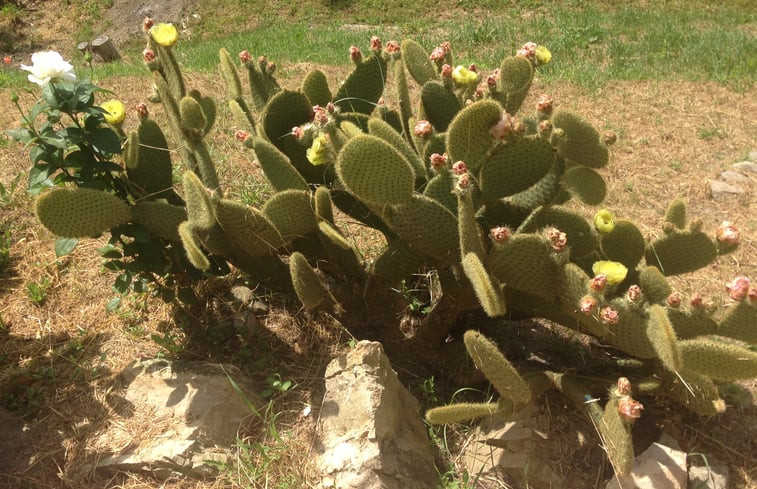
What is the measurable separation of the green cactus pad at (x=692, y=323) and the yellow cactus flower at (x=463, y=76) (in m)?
1.12

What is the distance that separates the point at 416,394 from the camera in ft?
8.73

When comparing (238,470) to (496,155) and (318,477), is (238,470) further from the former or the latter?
(496,155)

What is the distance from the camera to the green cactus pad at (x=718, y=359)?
1.96 m

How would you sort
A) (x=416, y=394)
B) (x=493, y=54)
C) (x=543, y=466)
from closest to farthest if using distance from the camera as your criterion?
(x=543, y=466), (x=416, y=394), (x=493, y=54)

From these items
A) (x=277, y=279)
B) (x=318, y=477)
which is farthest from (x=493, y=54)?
(x=318, y=477)

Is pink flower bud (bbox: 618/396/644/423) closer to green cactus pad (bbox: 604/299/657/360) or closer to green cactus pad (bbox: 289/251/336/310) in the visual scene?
green cactus pad (bbox: 604/299/657/360)

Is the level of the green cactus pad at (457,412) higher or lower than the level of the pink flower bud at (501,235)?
lower

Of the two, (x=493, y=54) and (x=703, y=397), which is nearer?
(x=703, y=397)

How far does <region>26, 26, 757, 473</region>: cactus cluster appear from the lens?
82.0 inches

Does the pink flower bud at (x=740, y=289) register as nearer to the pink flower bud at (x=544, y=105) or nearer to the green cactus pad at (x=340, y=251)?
the pink flower bud at (x=544, y=105)

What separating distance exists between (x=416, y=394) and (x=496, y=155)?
104cm

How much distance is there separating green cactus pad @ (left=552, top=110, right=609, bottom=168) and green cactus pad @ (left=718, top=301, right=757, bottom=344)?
668mm

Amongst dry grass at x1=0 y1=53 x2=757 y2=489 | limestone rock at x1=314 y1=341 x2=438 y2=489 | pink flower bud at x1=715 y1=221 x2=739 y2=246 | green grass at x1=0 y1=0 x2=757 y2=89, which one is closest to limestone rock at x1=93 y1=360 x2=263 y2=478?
dry grass at x1=0 y1=53 x2=757 y2=489

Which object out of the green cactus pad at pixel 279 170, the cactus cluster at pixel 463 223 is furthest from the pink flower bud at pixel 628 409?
the green cactus pad at pixel 279 170
